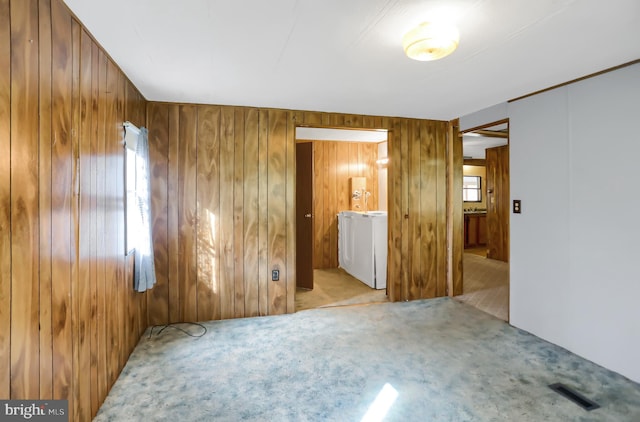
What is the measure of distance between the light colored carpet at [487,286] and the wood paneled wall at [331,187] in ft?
6.59

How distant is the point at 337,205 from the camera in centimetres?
564

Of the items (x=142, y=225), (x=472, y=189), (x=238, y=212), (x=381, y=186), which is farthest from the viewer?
(x=472, y=189)

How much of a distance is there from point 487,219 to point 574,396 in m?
5.08

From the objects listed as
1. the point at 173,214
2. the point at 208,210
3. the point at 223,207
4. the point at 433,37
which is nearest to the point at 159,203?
the point at 173,214

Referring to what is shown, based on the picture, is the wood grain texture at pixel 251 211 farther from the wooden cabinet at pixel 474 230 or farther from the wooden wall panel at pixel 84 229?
the wooden cabinet at pixel 474 230

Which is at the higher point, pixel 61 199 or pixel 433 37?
pixel 433 37

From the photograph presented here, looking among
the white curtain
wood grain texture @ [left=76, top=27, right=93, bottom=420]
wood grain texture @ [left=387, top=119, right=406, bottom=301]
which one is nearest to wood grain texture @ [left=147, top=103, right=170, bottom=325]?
the white curtain

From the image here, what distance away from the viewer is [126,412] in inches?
74.0

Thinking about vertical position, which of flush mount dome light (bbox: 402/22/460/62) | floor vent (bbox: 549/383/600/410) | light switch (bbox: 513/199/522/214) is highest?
flush mount dome light (bbox: 402/22/460/62)

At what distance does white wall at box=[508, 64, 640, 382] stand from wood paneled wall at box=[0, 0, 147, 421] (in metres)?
3.37

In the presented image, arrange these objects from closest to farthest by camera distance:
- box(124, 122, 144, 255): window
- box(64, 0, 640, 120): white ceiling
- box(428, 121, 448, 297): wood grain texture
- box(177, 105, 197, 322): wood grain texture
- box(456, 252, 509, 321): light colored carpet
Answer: box(64, 0, 640, 120): white ceiling < box(124, 122, 144, 255): window < box(177, 105, 197, 322): wood grain texture < box(456, 252, 509, 321): light colored carpet < box(428, 121, 448, 297): wood grain texture

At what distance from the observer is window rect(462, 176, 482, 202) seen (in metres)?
8.47

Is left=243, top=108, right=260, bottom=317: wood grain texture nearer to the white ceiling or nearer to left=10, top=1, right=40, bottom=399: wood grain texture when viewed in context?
the white ceiling

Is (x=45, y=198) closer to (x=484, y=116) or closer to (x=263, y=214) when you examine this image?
(x=263, y=214)
